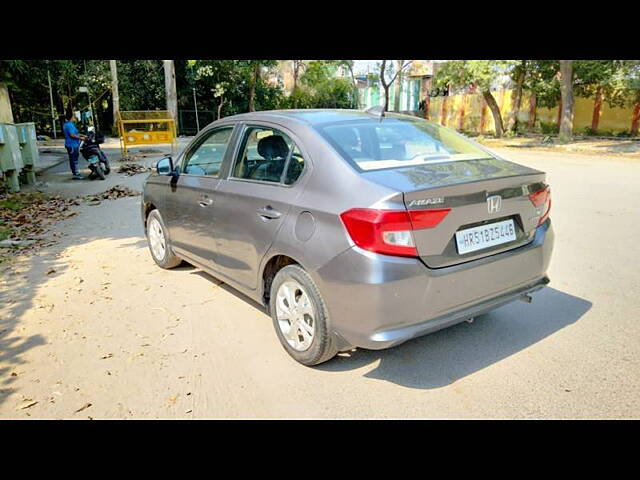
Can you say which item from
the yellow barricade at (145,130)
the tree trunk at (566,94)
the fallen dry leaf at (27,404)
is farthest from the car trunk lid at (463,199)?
the tree trunk at (566,94)

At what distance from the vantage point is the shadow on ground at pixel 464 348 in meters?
3.25

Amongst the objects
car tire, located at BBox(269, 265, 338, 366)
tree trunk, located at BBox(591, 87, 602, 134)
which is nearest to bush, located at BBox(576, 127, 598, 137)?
tree trunk, located at BBox(591, 87, 602, 134)

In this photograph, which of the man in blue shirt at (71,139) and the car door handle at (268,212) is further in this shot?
the man in blue shirt at (71,139)

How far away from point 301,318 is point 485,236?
52.8 inches

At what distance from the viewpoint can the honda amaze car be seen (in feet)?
9.22

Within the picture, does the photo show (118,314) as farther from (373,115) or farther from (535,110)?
(535,110)

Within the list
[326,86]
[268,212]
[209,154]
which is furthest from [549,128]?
[268,212]

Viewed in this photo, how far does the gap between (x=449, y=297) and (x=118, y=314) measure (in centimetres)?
299

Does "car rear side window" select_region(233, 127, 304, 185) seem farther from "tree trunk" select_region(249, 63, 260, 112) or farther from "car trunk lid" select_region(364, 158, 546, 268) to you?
"tree trunk" select_region(249, 63, 260, 112)

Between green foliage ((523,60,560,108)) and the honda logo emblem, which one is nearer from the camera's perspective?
the honda logo emblem

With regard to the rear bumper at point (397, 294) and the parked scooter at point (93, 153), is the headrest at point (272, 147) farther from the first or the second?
the parked scooter at point (93, 153)

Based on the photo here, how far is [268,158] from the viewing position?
12.6 feet

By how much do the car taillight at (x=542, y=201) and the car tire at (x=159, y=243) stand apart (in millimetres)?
3651
